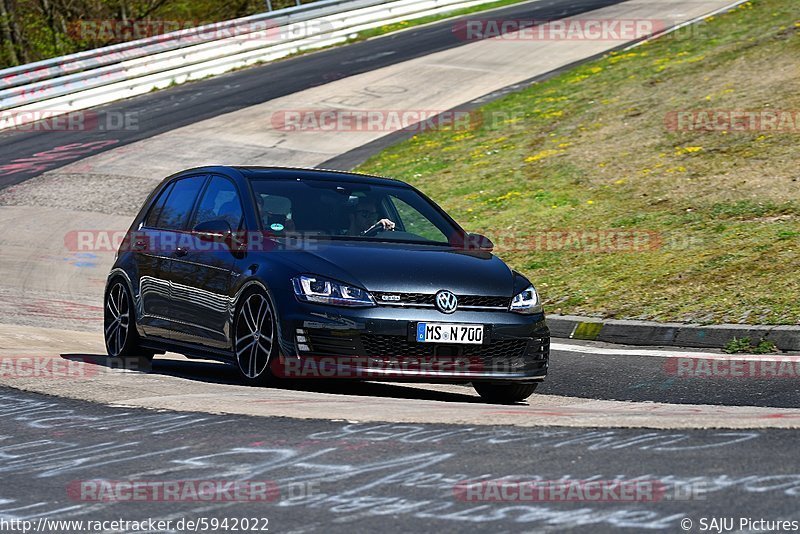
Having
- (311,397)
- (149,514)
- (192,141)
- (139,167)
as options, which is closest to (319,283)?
(311,397)

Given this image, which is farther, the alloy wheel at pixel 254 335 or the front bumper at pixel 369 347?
the alloy wheel at pixel 254 335

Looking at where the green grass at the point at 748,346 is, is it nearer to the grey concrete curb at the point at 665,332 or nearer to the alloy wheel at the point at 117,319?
the grey concrete curb at the point at 665,332

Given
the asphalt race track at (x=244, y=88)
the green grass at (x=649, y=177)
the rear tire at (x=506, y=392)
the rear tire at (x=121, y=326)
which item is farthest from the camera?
the asphalt race track at (x=244, y=88)

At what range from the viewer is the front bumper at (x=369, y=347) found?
8555mm

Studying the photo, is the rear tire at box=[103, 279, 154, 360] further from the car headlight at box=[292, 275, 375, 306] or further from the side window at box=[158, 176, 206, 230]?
the car headlight at box=[292, 275, 375, 306]

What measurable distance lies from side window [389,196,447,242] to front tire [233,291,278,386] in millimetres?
1422

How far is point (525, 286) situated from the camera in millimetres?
9281

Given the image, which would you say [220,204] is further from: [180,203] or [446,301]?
[446,301]

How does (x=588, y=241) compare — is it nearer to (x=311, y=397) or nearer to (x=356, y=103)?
(x=311, y=397)

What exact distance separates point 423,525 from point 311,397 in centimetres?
335

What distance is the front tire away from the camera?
29.1 ft

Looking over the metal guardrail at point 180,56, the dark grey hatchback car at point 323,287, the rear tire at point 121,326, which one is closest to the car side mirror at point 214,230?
the dark grey hatchback car at point 323,287

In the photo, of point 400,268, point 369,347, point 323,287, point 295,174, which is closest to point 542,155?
point 295,174

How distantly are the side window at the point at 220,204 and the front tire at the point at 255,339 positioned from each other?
821mm
